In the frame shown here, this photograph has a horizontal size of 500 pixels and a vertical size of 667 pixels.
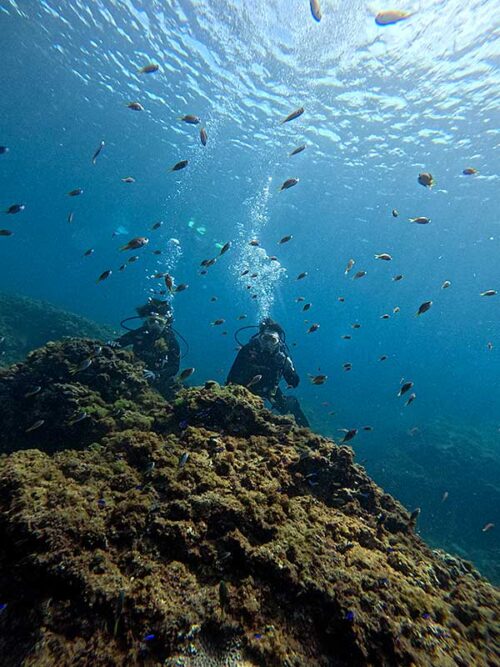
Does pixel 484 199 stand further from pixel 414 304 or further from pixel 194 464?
pixel 414 304

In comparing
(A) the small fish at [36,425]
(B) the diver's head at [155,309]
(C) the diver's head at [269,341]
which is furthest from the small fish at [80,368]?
(C) the diver's head at [269,341]

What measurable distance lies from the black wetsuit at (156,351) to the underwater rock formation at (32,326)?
7.68 meters

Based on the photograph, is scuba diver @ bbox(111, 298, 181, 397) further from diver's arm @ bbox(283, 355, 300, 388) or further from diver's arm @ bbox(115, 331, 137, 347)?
diver's arm @ bbox(283, 355, 300, 388)

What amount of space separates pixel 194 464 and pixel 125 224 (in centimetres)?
9351

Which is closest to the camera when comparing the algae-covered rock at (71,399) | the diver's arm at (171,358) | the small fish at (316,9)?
the algae-covered rock at (71,399)

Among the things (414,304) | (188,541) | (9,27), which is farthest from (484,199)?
(414,304)

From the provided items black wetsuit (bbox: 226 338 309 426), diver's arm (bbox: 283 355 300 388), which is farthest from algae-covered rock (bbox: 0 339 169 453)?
diver's arm (bbox: 283 355 300 388)

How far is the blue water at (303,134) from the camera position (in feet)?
55.7

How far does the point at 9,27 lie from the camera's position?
2231 cm

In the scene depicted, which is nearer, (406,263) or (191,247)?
(406,263)

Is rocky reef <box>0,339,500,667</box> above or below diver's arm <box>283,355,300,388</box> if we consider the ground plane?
below

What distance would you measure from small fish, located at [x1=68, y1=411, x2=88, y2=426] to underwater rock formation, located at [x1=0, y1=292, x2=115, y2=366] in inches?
500

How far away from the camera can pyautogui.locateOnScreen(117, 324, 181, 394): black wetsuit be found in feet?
35.6

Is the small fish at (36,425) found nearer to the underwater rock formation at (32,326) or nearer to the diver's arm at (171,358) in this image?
the diver's arm at (171,358)
